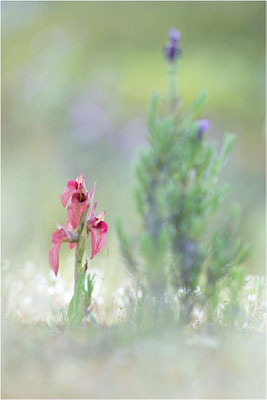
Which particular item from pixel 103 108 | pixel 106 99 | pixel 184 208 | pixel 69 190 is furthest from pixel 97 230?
pixel 106 99

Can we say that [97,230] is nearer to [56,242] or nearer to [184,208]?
[56,242]

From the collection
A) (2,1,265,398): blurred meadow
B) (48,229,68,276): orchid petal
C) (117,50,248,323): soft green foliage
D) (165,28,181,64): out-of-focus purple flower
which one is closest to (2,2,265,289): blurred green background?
(2,1,265,398): blurred meadow

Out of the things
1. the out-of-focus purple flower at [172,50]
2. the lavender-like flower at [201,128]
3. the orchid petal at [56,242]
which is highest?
the out-of-focus purple flower at [172,50]

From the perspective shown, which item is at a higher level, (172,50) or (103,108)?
(103,108)

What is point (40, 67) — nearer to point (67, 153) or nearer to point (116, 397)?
point (67, 153)

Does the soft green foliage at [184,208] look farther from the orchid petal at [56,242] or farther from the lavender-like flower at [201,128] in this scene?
the orchid petal at [56,242]

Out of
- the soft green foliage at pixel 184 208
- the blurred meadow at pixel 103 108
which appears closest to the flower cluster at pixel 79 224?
the blurred meadow at pixel 103 108

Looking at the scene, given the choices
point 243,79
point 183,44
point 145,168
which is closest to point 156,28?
→ point 183,44
